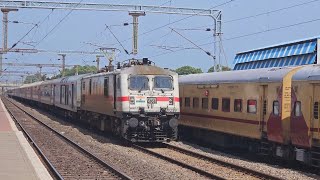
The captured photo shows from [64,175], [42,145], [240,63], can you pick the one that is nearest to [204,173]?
[64,175]

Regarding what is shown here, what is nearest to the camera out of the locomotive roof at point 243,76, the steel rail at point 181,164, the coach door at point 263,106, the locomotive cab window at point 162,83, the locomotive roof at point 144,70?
the steel rail at point 181,164

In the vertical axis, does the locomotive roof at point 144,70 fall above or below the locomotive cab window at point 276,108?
above

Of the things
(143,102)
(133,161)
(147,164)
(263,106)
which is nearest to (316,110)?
(263,106)

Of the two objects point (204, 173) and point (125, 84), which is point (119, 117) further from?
point (204, 173)

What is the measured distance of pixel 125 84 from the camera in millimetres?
23953

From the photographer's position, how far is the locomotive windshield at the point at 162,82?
80.1ft

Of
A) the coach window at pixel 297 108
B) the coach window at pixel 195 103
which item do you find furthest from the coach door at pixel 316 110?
the coach window at pixel 195 103

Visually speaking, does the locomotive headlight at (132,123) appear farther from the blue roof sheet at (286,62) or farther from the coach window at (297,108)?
the blue roof sheet at (286,62)

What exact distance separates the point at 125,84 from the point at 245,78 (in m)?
5.59

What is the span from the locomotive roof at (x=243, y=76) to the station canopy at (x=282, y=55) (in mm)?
6375

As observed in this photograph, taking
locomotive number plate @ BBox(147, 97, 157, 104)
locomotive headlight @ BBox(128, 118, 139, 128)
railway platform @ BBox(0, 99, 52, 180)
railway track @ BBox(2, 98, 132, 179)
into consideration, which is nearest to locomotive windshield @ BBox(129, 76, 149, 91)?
locomotive number plate @ BBox(147, 97, 157, 104)

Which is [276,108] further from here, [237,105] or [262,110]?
[237,105]

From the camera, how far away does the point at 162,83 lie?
80.4 ft

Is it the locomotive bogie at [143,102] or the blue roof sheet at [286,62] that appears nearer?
the locomotive bogie at [143,102]
